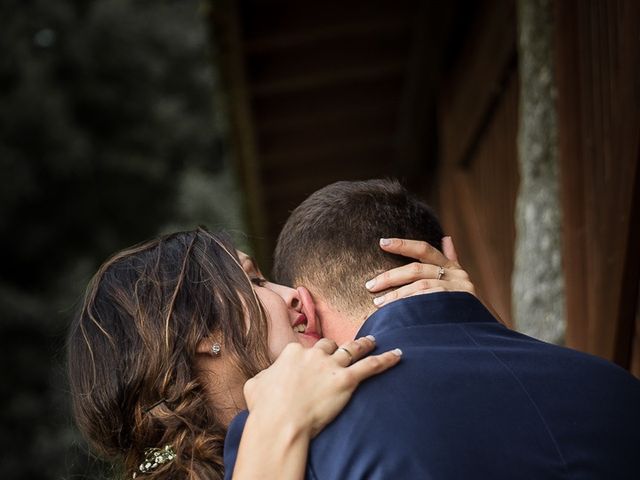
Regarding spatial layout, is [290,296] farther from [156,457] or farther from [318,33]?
[318,33]

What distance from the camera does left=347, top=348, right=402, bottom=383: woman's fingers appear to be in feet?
5.81

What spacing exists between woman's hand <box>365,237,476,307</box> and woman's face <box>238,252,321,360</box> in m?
0.24

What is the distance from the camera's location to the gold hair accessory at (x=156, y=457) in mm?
2259

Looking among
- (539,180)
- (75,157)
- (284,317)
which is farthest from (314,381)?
(75,157)

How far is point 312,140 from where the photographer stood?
27.5 ft

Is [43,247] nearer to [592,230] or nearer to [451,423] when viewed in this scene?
[592,230]

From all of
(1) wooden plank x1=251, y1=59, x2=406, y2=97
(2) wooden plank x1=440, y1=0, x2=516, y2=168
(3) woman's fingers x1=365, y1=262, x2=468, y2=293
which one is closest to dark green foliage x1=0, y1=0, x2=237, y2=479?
(1) wooden plank x1=251, y1=59, x2=406, y2=97

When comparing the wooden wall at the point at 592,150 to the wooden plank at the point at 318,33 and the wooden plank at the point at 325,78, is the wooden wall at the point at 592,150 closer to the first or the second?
the wooden plank at the point at 318,33

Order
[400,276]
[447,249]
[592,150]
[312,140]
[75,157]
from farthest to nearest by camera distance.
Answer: [75,157], [312,140], [592,150], [447,249], [400,276]

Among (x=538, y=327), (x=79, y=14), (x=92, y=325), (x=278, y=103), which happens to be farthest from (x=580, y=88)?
(x=79, y=14)

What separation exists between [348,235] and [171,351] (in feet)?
1.73

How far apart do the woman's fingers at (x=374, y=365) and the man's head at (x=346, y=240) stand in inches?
12.6

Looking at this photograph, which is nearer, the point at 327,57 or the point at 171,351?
the point at 171,351

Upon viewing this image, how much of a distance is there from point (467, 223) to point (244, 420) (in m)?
4.70
